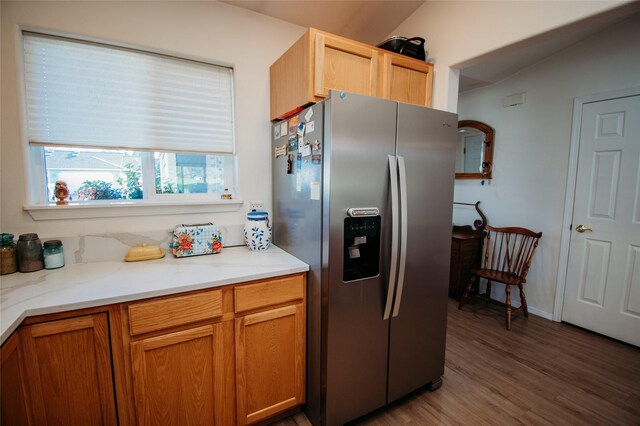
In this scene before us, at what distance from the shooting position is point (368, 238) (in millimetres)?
1503

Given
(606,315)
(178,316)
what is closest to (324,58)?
(178,316)

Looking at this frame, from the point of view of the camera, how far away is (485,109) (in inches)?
131

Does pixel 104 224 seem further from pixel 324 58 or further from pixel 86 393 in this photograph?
pixel 324 58

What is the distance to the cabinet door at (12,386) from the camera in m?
0.98

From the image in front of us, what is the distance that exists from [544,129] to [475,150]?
711 mm

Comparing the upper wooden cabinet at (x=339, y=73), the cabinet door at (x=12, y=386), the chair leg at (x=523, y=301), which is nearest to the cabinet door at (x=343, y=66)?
the upper wooden cabinet at (x=339, y=73)

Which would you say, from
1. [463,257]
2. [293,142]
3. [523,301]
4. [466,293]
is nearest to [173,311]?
[293,142]

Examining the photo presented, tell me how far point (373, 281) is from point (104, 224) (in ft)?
5.36

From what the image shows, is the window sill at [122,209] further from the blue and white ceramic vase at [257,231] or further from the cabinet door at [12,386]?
the cabinet door at [12,386]

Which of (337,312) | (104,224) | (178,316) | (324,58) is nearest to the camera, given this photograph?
(178,316)

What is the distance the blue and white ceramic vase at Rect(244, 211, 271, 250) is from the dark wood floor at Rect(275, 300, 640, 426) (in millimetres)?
1076

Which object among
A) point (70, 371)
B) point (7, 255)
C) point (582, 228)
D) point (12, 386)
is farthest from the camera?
point (582, 228)

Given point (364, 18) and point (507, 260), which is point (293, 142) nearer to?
point (364, 18)

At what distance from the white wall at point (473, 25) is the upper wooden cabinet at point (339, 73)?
0.43ft
